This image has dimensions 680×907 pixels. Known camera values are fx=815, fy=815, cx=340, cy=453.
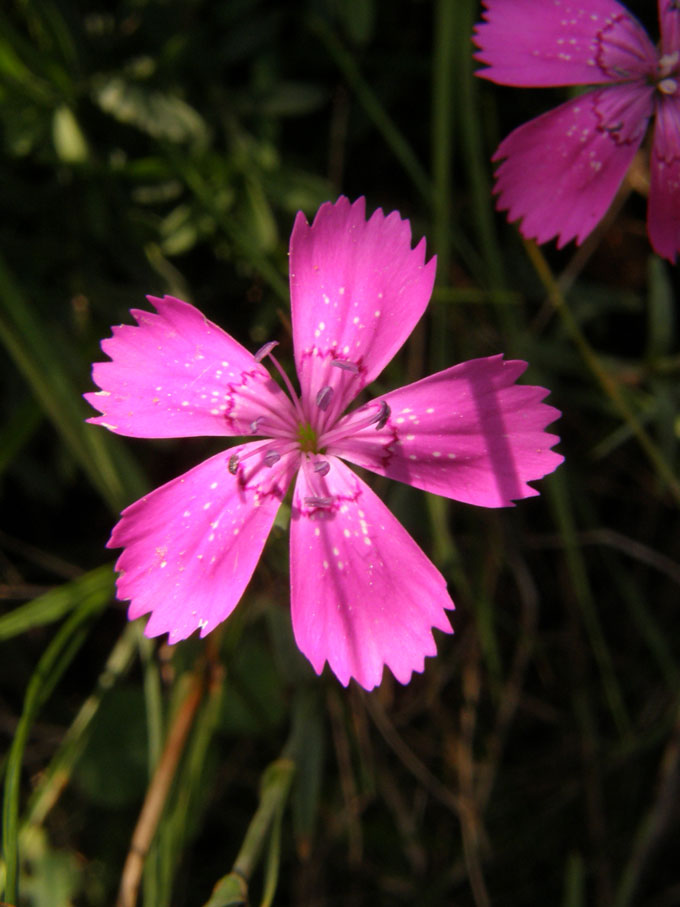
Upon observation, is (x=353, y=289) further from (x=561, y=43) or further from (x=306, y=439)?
(x=561, y=43)

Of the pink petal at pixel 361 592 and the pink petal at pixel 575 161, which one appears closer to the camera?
the pink petal at pixel 361 592

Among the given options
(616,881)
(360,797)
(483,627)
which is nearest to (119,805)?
(360,797)

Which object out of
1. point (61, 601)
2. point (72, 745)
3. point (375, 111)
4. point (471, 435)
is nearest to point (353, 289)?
point (471, 435)

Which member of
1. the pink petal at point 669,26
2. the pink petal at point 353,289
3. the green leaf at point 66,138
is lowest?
the pink petal at point 353,289

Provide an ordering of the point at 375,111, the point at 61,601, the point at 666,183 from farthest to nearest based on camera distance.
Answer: the point at 375,111
the point at 61,601
the point at 666,183

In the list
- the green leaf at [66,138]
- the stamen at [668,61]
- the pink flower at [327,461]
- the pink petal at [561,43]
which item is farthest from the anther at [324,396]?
the green leaf at [66,138]

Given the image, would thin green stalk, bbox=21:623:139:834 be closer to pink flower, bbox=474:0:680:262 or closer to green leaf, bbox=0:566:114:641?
green leaf, bbox=0:566:114:641

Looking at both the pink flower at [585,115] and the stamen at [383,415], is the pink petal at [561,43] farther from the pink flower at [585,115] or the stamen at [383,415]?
the stamen at [383,415]

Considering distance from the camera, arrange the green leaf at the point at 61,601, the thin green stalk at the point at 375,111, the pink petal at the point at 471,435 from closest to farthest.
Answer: the pink petal at the point at 471,435 < the green leaf at the point at 61,601 < the thin green stalk at the point at 375,111
